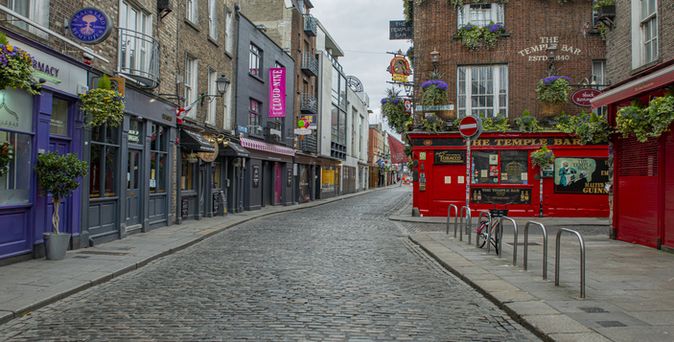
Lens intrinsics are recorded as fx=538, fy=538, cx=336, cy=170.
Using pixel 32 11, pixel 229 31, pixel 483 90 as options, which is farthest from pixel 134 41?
pixel 483 90

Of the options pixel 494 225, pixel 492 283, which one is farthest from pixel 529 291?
pixel 494 225

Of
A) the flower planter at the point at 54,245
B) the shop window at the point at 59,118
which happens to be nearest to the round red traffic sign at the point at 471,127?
the shop window at the point at 59,118

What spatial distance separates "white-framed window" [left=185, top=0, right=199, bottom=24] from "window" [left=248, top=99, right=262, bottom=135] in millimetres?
6817

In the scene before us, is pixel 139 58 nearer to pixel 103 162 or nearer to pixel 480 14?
pixel 103 162

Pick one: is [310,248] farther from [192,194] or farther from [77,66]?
[192,194]

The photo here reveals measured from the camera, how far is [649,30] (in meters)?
12.3

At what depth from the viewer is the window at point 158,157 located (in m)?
15.4

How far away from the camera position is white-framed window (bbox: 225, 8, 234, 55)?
2233 centimetres

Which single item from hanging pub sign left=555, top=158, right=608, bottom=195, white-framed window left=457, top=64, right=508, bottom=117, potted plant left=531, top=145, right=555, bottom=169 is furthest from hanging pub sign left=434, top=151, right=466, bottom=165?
hanging pub sign left=555, top=158, right=608, bottom=195

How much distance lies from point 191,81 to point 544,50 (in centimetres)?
1382

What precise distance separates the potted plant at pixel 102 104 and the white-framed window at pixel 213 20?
9.87m

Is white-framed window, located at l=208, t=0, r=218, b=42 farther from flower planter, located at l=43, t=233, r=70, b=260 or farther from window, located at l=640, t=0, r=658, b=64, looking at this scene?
window, located at l=640, t=0, r=658, b=64

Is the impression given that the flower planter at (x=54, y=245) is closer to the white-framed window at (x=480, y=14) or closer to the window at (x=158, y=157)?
the window at (x=158, y=157)

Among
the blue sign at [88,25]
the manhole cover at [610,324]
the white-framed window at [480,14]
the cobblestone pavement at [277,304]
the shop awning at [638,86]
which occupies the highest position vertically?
the white-framed window at [480,14]
